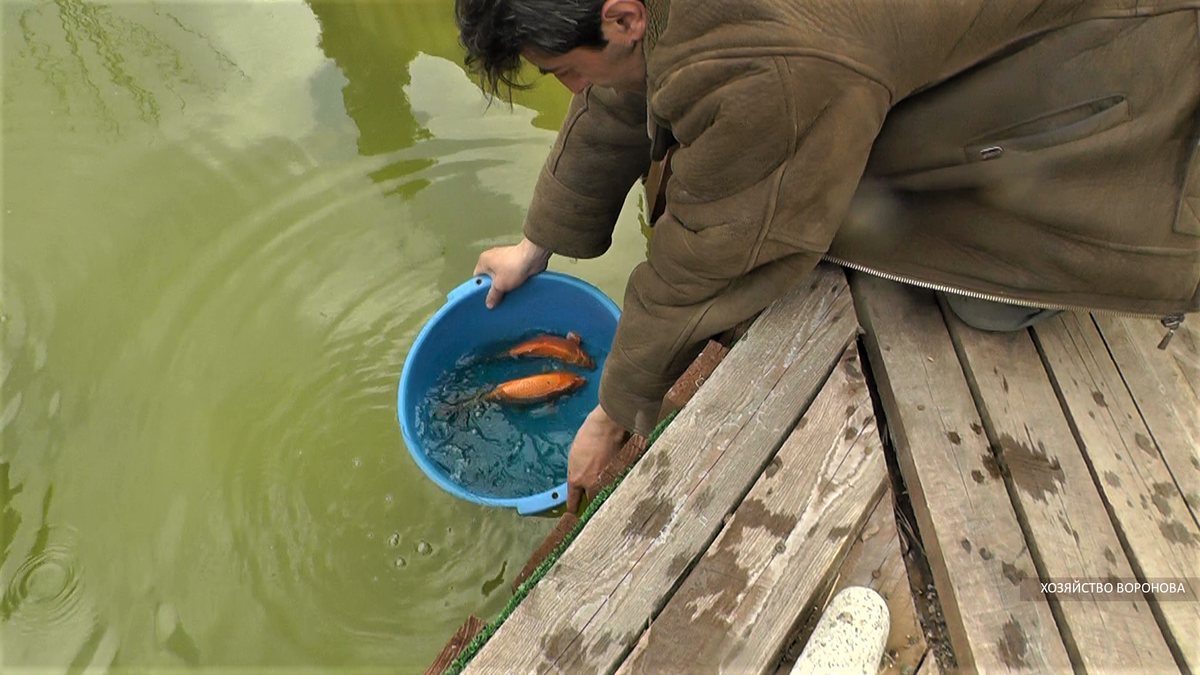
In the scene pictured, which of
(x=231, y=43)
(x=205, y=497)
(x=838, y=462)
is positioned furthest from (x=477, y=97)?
(x=838, y=462)

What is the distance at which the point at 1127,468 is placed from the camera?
159 centimetres

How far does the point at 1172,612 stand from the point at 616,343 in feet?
4.30

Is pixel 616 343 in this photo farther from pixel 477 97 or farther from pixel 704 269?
pixel 477 97

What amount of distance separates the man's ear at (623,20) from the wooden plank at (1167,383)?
1487 mm

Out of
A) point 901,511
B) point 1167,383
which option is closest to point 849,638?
point 901,511

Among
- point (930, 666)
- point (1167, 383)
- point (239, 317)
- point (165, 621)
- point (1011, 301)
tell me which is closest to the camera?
point (930, 666)

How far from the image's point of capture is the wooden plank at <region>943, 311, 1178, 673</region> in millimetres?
1337

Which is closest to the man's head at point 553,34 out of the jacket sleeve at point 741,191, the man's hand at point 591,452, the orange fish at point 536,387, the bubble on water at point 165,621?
the jacket sleeve at point 741,191

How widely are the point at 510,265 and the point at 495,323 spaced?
377mm

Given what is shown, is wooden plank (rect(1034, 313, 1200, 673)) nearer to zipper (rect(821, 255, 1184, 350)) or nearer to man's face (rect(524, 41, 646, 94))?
zipper (rect(821, 255, 1184, 350))

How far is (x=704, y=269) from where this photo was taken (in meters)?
1.58

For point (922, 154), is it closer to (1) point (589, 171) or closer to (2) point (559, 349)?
(1) point (589, 171)

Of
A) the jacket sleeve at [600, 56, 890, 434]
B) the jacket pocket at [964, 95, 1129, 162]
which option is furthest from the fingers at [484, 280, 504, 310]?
the jacket pocket at [964, 95, 1129, 162]

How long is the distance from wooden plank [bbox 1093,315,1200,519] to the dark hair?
1.56 metres
